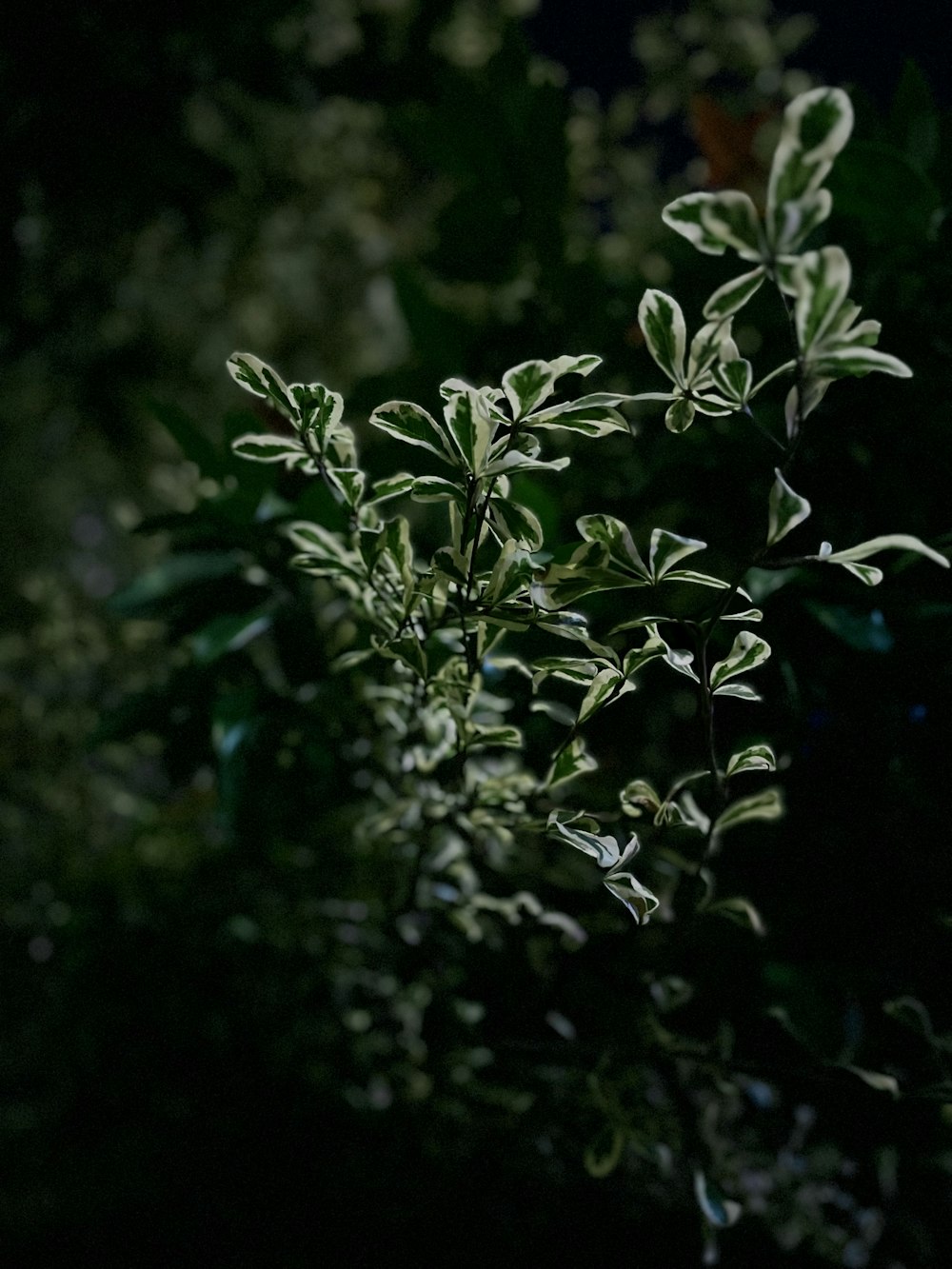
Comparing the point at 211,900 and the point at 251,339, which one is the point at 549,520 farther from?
the point at 251,339

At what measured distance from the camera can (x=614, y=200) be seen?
170 cm

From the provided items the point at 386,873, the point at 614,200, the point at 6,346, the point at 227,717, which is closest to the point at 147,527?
the point at 227,717

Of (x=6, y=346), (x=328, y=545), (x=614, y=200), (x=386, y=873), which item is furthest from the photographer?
(x=6, y=346)

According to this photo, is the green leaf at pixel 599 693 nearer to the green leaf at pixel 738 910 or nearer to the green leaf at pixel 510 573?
the green leaf at pixel 510 573

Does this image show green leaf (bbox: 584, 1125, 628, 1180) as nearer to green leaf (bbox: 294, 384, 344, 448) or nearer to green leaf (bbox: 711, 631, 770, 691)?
green leaf (bbox: 711, 631, 770, 691)

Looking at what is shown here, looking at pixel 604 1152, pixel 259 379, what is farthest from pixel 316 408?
pixel 604 1152

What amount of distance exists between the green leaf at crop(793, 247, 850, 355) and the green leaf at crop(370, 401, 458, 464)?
0.14 metres

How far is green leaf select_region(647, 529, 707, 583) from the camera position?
0.32 metres

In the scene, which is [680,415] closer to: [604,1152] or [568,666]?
[568,666]

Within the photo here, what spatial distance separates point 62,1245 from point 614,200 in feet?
6.37

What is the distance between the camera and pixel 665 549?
32cm

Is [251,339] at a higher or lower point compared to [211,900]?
higher

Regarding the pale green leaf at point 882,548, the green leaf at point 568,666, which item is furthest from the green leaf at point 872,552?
the green leaf at point 568,666

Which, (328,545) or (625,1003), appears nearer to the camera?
(328,545)
